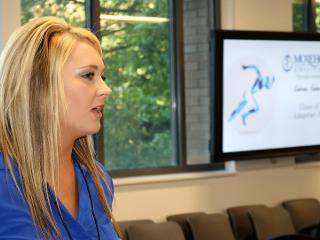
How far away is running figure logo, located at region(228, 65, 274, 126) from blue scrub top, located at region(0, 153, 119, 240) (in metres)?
3.27

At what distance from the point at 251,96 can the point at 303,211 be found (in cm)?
116

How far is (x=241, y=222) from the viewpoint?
15.8ft

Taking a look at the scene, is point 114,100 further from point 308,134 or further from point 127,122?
point 308,134

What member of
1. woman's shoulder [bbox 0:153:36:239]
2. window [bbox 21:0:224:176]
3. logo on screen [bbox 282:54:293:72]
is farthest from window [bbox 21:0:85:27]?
woman's shoulder [bbox 0:153:36:239]

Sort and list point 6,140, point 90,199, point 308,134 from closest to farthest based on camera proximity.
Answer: point 6,140
point 90,199
point 308,134

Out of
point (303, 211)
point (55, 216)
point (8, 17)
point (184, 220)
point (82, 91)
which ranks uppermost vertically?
point (8, 17)

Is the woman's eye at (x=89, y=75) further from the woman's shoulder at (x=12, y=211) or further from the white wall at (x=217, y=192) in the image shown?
the white wall at (x=217, y=192)

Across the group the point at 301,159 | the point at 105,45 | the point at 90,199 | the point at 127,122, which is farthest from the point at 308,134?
the point at 90,199

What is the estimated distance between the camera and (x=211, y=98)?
4516 mm

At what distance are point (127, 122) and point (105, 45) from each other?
0.61m

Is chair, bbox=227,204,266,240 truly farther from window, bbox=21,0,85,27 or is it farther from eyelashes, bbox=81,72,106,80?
eyelashes, bbox=81,72,106,80

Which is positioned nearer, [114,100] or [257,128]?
[114,100]

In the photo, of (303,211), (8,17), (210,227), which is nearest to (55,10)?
(8,17)

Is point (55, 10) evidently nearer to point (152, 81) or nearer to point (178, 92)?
point (152, 81)
